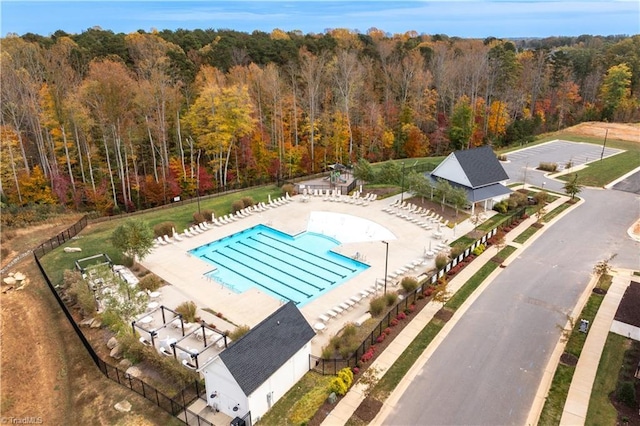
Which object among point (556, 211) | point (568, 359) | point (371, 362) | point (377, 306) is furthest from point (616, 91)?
point (371, 362)

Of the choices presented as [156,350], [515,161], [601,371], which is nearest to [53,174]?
[156,350]

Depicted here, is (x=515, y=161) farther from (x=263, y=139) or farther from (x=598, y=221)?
(x=263, y=139)

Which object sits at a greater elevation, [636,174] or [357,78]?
[357,78]

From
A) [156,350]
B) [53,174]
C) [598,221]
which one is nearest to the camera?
[156,350]

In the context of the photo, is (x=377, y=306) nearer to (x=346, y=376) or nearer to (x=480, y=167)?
(x=346, y=376)

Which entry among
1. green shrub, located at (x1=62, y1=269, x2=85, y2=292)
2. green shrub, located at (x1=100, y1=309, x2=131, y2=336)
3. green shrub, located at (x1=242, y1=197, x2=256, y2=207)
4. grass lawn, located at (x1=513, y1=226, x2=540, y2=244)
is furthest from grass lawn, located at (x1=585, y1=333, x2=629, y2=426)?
green shrub, located at (x1=242, y1=197, x2=256, y2=207)
